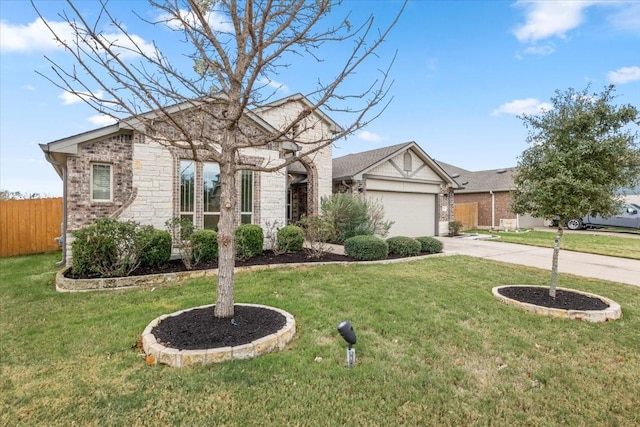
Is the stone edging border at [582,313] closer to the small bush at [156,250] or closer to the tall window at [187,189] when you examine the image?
the small bush at [156,250]

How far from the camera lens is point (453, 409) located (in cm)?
264

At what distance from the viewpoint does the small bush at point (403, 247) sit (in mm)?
9844

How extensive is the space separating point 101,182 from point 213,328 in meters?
6.92

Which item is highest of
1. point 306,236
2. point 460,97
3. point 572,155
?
point 460,97

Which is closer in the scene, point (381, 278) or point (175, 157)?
point (381, 278)

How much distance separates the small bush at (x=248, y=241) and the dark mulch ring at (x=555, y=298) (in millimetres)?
5850

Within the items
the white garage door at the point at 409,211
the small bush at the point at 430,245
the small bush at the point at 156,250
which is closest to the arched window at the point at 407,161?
the white garage door at the point at 409,211

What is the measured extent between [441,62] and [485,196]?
46.2 ft

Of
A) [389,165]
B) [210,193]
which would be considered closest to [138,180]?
[210,193]

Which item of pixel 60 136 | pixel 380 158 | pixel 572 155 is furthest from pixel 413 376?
pixel 380 158

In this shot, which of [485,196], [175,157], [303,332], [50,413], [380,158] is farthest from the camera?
[485,196]

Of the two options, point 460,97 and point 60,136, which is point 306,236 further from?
point 460,97

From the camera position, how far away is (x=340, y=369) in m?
3.18

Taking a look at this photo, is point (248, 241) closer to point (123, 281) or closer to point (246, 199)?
point (246, 199)
